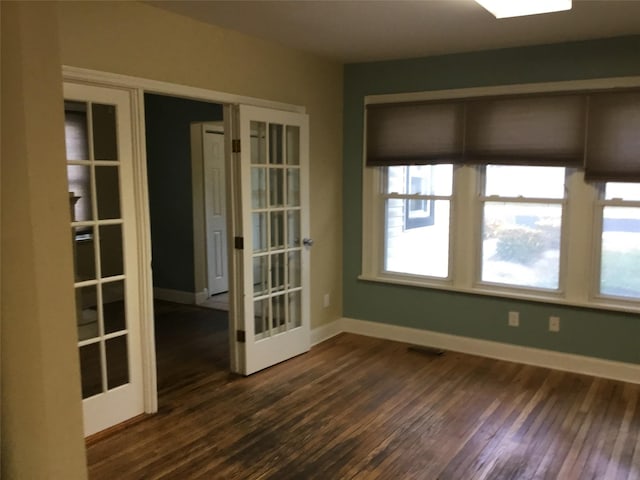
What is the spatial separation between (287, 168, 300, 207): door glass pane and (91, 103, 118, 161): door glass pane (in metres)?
1.51

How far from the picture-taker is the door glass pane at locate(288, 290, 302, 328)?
464 centimetres

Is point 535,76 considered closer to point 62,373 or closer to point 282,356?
point 282,356

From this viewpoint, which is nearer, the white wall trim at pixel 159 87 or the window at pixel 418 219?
the white wall trim at pixel 159 87

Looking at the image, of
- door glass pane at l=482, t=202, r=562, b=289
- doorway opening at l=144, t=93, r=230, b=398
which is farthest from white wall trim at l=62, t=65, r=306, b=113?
doorway opening at l=144, t=93, r=230, b=398

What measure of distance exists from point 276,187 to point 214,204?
233 cm

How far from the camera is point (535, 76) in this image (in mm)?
4270

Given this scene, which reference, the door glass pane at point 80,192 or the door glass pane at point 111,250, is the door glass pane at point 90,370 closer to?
the door glass pane at point 111,250

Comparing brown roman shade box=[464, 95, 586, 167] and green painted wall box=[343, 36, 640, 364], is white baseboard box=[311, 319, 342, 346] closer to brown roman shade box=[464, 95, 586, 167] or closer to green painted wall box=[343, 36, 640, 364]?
green painted wall box=[343, 36, 640, 364]

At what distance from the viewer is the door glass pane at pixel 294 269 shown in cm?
460

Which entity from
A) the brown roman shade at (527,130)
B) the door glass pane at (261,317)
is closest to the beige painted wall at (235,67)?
the door glass pane at (261,317)

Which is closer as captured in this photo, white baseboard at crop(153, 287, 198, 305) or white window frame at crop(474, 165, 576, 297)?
white window frame at crop(474, 165, 576, 297)

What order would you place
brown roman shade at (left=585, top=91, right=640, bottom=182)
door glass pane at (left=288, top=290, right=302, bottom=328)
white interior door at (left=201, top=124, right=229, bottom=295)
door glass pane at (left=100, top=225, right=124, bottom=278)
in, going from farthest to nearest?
1. white interior door at (left=201, top=124, right=229, bottom=295)
2. door glass pane at (left=288, top=290, right=302, bottom=328)
3. brown roman shade at (left=585, top=91, right=640, bottom=182)
4. door glass pane at (left=100, top=225, right=124, bottom=278)

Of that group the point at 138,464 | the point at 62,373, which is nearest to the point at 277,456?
the point at 138,464

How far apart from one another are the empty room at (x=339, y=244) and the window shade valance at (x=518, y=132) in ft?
0.05
